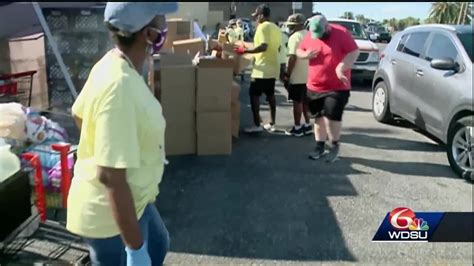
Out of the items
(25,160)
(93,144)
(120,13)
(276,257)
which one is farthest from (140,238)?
(276,257)

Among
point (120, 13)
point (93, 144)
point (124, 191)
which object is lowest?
point (124, 191)

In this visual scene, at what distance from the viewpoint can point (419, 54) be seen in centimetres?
696

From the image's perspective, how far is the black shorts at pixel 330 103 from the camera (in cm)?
575

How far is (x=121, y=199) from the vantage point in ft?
5.75

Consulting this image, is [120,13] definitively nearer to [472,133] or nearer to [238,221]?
[238,221]

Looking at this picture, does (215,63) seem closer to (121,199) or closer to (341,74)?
(341,74)

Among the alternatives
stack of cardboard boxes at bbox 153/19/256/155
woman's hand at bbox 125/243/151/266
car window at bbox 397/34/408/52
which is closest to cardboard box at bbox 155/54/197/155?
stack of cardboard boxes at bbox 153/19/256/155

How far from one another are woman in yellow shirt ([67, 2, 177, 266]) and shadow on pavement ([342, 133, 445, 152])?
541cm

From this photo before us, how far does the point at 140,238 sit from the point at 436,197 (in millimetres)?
3908

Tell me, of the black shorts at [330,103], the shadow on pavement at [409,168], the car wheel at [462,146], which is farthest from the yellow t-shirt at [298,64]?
the car wheel at [462,146]

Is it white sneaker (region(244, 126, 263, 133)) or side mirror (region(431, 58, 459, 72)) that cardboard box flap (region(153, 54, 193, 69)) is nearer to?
white sneaker (region(244, 126, 263, 133))

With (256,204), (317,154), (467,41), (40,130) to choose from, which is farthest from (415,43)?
(40,130)

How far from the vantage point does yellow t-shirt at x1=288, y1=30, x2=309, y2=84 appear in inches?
268

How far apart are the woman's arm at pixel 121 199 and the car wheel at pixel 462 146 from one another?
4562 millimetres
